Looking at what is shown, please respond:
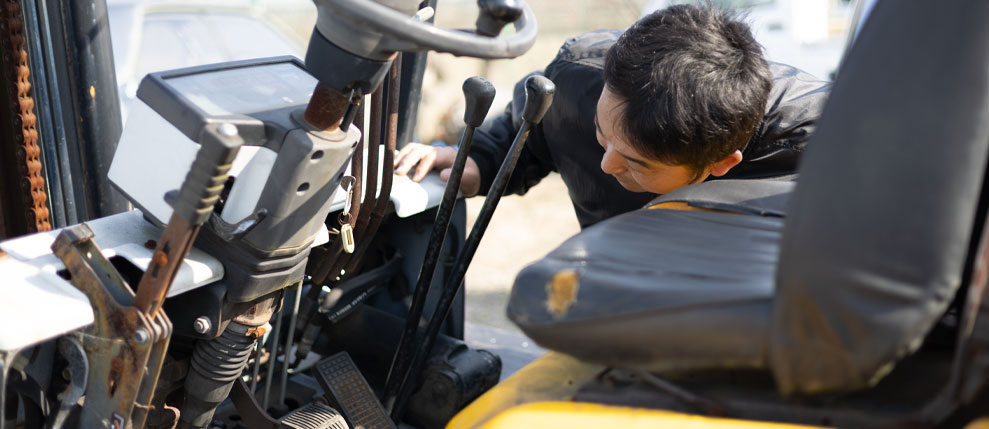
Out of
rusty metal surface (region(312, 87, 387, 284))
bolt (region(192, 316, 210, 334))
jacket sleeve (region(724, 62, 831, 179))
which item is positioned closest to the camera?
bolt (region(192, 316, 210, 334))

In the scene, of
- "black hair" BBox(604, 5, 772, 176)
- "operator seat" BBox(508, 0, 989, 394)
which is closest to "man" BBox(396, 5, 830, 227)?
"black hair" BBox(604, 5, 772, 176)

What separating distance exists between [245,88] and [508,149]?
0.81 metres

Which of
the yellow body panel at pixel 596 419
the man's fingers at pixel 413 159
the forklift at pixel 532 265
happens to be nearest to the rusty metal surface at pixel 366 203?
the forklift at pixel 532 265

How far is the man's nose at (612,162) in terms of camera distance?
1.39 metres

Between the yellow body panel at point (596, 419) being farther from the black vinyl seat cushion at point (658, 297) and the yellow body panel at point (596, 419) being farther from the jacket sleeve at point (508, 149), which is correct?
the jacket sleeve at point (508, 149)

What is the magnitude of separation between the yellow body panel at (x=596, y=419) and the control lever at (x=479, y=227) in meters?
0.57

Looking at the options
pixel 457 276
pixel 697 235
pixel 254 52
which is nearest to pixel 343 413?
pixel 457 276

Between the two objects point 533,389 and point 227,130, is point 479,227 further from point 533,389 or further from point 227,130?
point 227,130

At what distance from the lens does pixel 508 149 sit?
6.06ft

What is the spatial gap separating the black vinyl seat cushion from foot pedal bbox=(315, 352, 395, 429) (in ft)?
1.90

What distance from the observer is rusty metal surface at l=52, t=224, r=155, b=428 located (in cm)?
100

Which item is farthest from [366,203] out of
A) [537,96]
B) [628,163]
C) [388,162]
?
[628,163]

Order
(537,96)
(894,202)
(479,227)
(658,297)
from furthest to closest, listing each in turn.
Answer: (479,227) → (537,96) → (658,297) → (894,202)

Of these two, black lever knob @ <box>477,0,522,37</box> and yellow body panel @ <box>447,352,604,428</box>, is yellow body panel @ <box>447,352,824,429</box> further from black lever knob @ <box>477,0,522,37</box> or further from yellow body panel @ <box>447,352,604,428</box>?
black lever knob @ <box>477,0,522,37</box>
